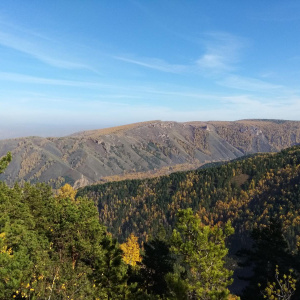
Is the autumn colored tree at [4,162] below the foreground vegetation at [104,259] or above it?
above

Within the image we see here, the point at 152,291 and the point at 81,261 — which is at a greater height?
the point at 81,261

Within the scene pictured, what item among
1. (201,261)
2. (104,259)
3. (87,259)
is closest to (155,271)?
(104,259)

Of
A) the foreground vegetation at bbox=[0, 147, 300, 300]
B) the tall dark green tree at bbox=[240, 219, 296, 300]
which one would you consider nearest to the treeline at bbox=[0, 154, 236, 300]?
the foreground vegetation at bbox=[0, 147, 300, 300]

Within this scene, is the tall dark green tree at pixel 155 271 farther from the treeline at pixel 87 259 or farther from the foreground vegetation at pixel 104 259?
the foreground vegetation at pixel 104 259

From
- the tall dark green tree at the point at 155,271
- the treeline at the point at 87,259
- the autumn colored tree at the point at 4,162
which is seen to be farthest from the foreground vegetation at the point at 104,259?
the autumn colored tree at the point at 4,162

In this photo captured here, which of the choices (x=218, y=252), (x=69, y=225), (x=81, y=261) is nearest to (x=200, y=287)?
(x=218, y=252)

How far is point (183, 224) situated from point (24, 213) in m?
25.0

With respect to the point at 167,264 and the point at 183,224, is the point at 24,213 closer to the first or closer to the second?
the point at 167,264

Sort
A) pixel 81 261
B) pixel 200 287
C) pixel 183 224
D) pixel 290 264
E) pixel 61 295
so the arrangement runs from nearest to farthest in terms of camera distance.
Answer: pixel 200 287 → pixel 183 224 → pixel 61 295 → pixel 81 261 → pixel 290 264

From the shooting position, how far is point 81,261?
3438cm

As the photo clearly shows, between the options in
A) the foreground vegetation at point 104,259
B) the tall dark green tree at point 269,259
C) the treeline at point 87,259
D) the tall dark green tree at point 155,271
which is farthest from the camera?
the tall dark green tree at point 269,259

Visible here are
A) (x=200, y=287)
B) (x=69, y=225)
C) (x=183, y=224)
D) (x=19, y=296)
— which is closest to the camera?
(x=200, y=287)

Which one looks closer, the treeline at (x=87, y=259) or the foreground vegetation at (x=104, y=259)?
the treeline at (x=87, y=259)

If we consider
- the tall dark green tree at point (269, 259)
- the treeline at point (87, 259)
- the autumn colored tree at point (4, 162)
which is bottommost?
the tall dark green tree at point (269, 259)
